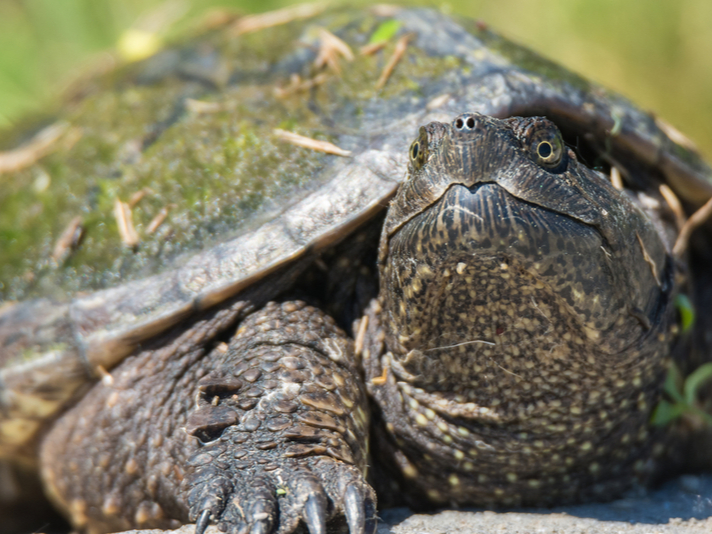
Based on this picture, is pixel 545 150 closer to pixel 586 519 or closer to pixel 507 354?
pixel 507 354

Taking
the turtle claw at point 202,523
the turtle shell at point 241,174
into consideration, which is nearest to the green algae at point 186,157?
the turtle shell at point 241,174

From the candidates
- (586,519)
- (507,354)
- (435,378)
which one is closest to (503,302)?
(507,354)

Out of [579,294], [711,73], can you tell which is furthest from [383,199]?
[711,73]

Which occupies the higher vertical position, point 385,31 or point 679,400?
point 385,31

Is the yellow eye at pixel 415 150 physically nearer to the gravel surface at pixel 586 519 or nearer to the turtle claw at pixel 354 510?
the turtle claw at pixel 354 510

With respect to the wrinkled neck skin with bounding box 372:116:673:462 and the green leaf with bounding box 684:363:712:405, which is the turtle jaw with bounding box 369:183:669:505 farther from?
the green leaf with bounding box 684:363:712:405

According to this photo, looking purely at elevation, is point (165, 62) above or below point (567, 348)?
above

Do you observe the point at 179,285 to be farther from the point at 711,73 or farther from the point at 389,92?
the point at 711,73
